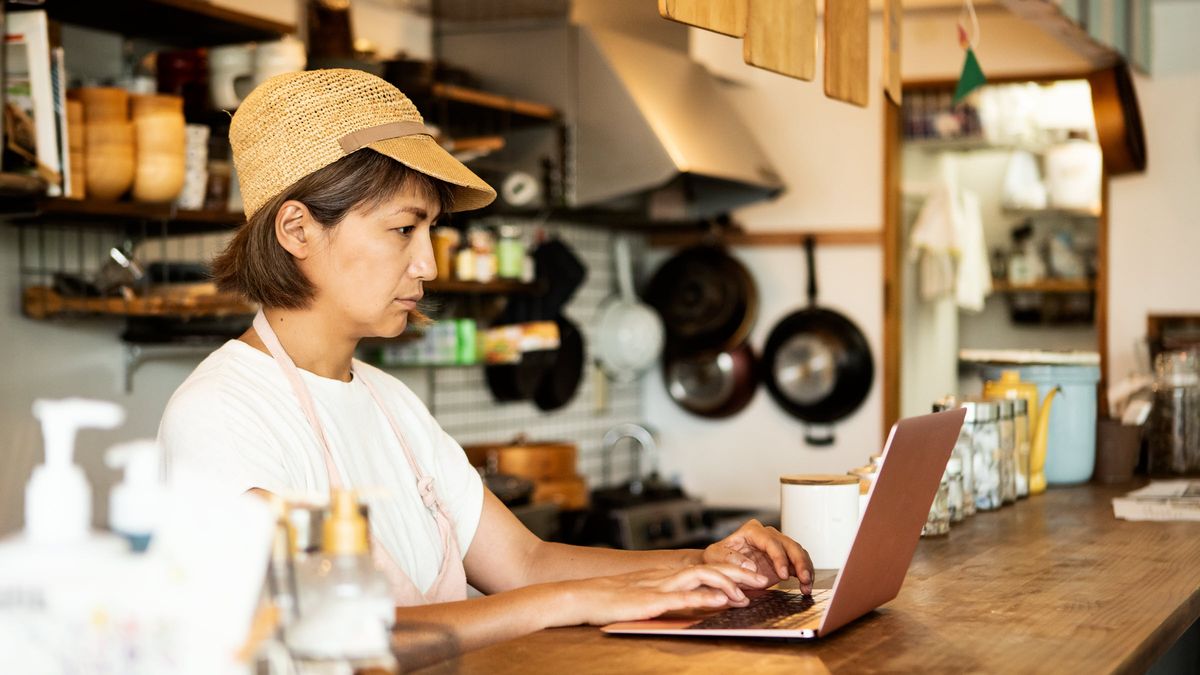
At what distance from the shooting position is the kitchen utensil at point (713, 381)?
17.7 feet

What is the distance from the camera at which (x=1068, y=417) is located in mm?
3203

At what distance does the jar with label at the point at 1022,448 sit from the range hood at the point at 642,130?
1.64m

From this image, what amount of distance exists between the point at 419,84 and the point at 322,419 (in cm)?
210

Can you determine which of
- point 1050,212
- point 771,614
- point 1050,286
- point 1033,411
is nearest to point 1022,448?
point 1033,411

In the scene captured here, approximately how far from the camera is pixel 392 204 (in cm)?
174

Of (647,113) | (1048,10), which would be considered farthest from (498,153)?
(1048,10)

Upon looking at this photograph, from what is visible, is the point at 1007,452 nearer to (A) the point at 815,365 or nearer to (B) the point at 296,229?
(B) the point at 296,229

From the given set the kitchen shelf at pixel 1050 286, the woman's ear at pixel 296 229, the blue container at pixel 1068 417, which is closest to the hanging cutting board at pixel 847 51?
the woman's ear at pixel 296 229

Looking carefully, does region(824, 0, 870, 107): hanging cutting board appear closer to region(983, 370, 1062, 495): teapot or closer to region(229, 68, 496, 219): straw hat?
region(229, 68, 496, 219): straw hat

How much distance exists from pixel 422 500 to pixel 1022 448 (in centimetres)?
156

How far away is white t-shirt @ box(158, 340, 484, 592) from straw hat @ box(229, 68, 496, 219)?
236mm

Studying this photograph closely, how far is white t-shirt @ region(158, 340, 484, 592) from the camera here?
157 centimetres

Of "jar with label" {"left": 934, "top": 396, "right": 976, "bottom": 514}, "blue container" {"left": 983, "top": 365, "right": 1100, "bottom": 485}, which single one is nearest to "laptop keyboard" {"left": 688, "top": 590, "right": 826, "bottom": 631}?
"jar with label" {"left": 934, "top": 396, "right": 976, "bottom": 514}

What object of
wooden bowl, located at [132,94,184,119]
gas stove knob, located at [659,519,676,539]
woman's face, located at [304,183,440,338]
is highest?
wooden bowl, located at [132,94,184,119]
